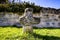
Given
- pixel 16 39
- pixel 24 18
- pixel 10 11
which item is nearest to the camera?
pixel 16 39

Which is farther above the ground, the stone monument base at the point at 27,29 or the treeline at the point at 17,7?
the treeline at the point at 17,7

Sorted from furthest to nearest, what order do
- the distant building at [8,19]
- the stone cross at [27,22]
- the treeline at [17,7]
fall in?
the treeline at [17,7] < the distant building at [8,19] < the stone cross at [27,22]

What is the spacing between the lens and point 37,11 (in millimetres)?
12734

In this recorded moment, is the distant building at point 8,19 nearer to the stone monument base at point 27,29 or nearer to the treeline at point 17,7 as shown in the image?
the treeline at point 17,7

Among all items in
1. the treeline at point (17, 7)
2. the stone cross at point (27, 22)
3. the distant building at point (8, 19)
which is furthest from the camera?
the treeline at point (17, 7)

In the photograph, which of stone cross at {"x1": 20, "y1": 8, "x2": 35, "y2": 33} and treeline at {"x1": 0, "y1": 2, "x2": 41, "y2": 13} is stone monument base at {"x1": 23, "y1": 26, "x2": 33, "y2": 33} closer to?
stone cross at {"x1": 20, "y1": 8, "x2": 35, "y2": 33}

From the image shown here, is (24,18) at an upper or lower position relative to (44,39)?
upper

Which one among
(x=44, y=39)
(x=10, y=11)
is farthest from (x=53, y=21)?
(x=44, y=39)

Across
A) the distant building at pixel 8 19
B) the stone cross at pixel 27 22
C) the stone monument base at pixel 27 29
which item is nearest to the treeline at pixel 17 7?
the distant building at pixel 8 19

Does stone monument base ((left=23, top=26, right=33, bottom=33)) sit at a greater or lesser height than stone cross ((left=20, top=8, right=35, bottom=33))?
lesser

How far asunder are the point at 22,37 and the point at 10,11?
4293 millimetres

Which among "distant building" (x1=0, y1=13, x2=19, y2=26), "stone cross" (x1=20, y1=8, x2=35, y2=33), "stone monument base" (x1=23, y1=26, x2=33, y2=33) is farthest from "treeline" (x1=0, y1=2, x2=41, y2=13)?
"stone monument base" (x1=23, y1=26, x2=33, y2=33)

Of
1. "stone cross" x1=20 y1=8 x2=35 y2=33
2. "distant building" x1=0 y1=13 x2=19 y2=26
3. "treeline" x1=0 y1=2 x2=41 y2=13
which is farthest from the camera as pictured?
"treeline" x1=0 y1=2 x2=41 y2=13

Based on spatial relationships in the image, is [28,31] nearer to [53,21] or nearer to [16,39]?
[16,39]
